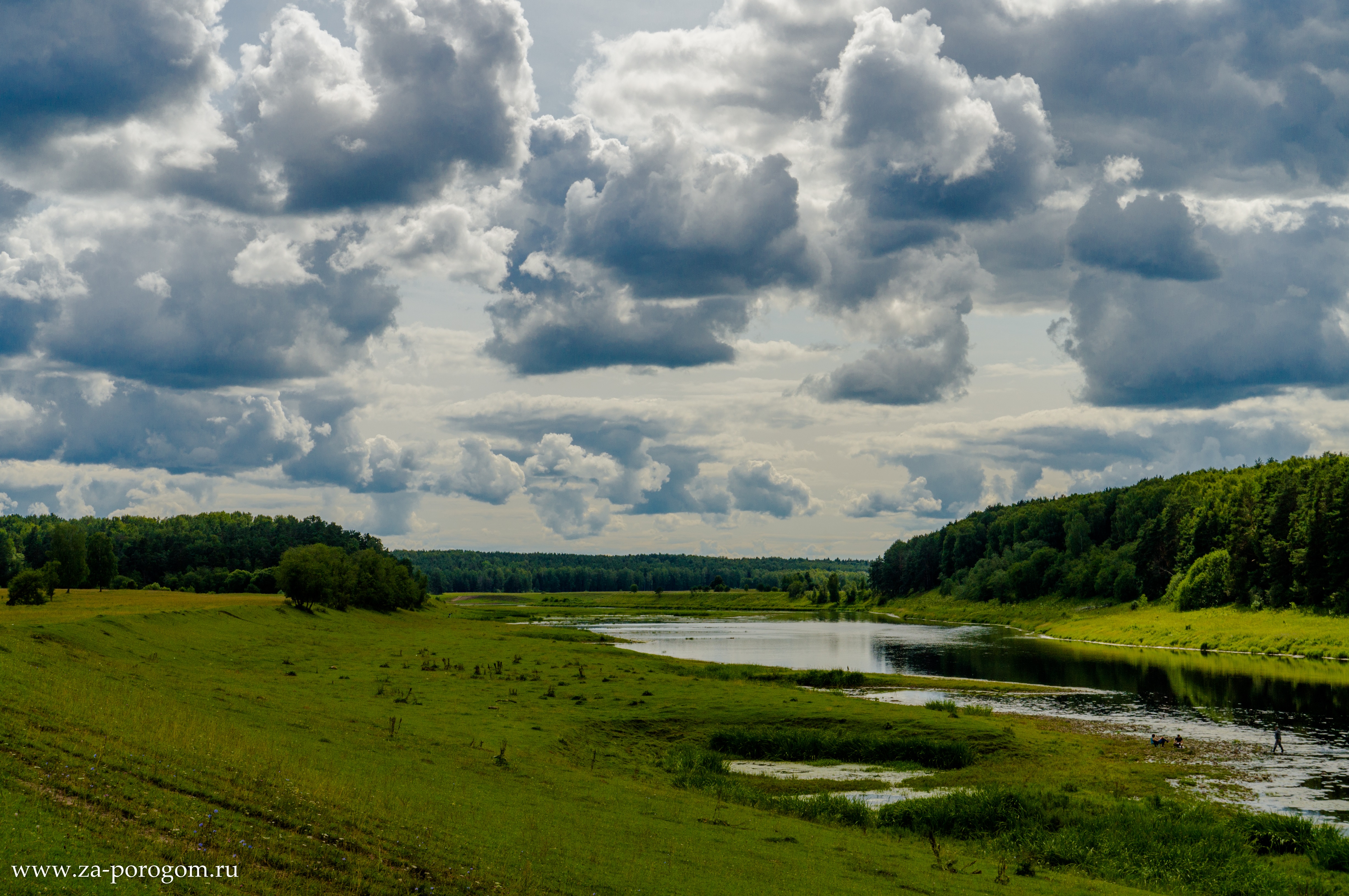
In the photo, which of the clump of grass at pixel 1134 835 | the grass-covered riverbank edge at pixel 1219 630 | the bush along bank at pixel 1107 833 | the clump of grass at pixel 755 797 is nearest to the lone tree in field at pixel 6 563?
the clump of grass at pixel 755 797

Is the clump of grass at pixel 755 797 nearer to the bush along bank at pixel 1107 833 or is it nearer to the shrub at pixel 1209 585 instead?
the bush along bank at pixel 1107 833

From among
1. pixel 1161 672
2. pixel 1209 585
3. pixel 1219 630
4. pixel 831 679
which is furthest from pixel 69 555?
pixel 1209 585

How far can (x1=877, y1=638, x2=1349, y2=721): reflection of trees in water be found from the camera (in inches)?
2995

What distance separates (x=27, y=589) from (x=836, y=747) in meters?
81.8

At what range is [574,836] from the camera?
1101 inches

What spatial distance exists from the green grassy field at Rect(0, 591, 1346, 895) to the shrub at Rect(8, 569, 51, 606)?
1539 cm

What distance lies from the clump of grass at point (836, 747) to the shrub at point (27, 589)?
7338 cm

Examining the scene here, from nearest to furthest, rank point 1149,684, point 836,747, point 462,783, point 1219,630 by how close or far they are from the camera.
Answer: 1. point 462,783
2. point 836,747
3. point 1149,684
4. point 1219,630

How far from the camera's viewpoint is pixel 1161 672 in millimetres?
98812

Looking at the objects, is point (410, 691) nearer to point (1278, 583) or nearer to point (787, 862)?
point (787, 862)

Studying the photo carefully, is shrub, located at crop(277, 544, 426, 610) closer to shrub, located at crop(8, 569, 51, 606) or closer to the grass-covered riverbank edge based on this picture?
shrub, located at crop(8, 569, 51, 606)

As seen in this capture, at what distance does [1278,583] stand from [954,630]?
64734mm

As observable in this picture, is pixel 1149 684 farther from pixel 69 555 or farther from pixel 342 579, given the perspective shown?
pixel 69 555

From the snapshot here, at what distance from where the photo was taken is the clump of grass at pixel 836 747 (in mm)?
54500
